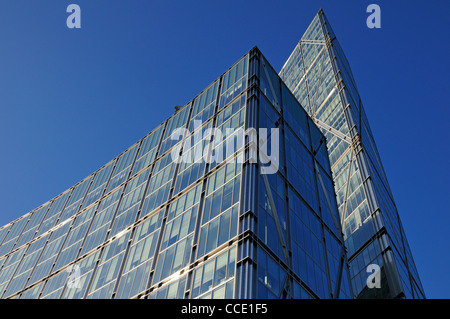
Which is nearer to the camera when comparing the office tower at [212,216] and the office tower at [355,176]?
the office tower at [212,216]

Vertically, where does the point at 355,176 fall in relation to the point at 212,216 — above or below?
above

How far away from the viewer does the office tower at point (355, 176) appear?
180 ft

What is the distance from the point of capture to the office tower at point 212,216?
29.6 metres

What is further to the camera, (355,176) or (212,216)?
(355,176)

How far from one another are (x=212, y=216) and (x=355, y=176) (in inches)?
1540

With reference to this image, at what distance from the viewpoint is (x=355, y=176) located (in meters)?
67.0

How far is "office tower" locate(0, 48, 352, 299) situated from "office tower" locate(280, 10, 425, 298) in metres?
14.5

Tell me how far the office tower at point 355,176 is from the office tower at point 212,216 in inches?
571

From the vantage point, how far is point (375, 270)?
5466 centimetres

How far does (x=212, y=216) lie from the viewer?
32.5 meters

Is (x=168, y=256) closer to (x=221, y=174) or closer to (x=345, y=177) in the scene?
(x=221, y=174)

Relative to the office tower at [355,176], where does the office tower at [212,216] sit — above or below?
below

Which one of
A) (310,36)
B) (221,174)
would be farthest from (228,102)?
(310,36)
